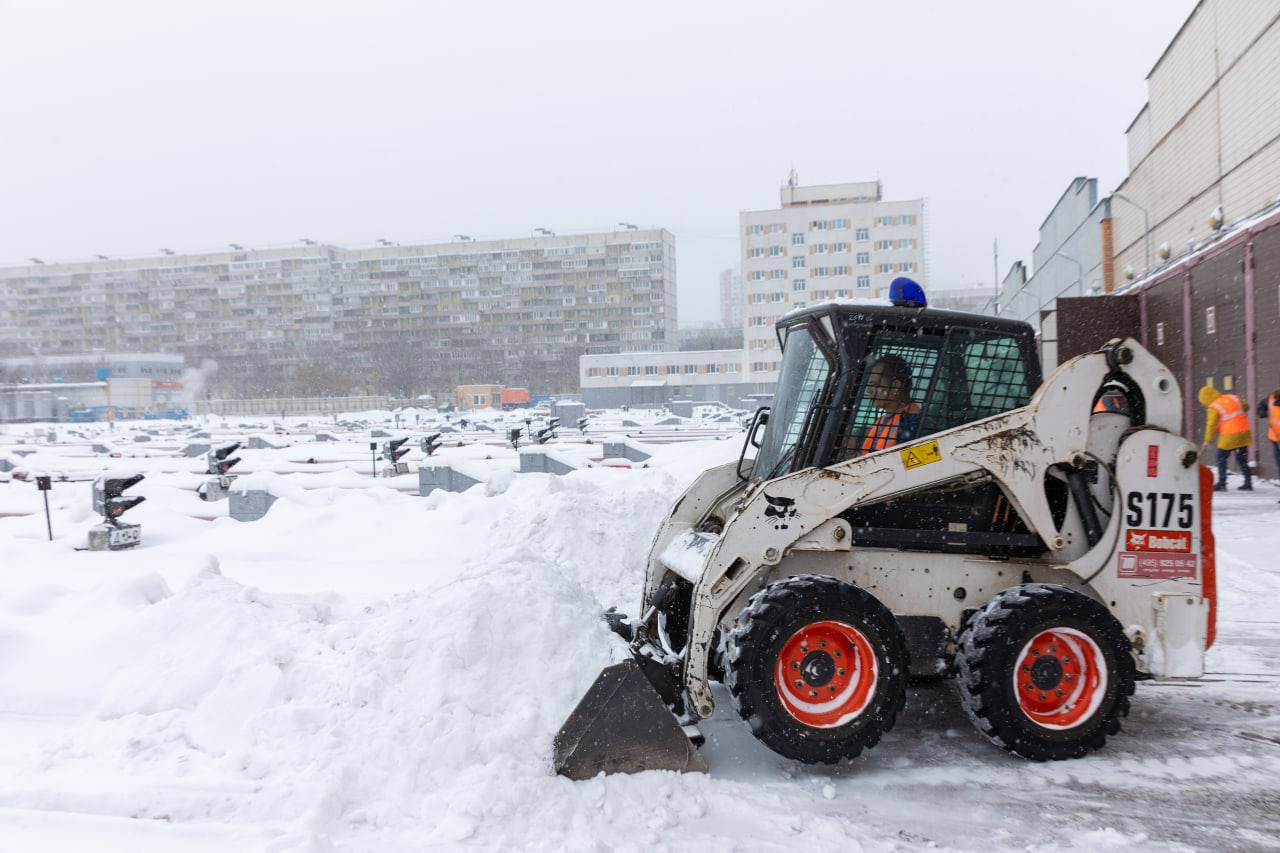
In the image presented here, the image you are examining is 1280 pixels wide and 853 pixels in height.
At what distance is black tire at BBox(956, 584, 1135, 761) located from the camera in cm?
425

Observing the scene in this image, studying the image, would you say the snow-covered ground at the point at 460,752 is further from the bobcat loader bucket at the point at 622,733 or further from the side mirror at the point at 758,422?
the side mirror at the point at 758,422

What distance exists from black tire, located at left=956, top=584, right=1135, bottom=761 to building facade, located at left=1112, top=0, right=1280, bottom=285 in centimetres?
1497

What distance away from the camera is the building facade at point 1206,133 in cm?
2012

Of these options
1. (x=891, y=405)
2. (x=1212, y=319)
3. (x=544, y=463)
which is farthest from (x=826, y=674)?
(x=1212, y=319)

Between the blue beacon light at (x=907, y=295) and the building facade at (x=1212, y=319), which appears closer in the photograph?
the blue beacon light at (x=907, y=295)

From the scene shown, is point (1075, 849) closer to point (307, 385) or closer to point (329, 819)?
point (329, 819)

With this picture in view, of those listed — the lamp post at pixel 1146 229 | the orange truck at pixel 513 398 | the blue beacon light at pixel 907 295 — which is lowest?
the blue beacon light at pixel 907 295

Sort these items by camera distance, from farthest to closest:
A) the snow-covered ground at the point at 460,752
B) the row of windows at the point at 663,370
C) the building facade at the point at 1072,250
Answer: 1. the row of windows at the point at 663,370
2. the building facade at the point at 1072,250
3. the snow-covered ground at the point at 460,752

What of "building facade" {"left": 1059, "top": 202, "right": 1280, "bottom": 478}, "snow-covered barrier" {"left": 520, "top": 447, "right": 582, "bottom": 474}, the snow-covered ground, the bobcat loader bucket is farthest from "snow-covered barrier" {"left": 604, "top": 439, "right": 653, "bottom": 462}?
the bobcat loader bucket

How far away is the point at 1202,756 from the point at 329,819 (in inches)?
168

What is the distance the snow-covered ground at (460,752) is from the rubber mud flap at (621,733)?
92 mm

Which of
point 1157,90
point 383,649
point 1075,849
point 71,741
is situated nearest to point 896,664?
point 1075,849

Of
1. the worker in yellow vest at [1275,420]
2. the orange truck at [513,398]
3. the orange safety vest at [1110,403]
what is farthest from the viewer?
the orange truck at [513,398]

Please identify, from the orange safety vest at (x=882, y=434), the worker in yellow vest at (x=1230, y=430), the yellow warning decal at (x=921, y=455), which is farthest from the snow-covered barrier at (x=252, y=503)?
the worker in yellow vest at (x=1230, y=430)
